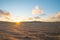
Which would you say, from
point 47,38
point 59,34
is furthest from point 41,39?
point 59,34

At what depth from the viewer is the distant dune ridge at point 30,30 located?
313 centimetres

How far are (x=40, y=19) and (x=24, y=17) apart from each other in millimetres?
285

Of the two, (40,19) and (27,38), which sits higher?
(40,19)

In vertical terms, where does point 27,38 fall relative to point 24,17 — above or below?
below

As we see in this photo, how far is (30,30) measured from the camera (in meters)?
3.17

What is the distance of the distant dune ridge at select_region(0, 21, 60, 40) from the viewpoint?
313 cm

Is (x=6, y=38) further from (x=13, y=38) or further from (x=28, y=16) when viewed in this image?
(x=28, y=16)

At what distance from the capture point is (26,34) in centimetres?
316

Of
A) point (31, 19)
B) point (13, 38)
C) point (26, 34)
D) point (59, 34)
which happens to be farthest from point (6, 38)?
point (59, 34)

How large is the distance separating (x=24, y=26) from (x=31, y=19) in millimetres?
173

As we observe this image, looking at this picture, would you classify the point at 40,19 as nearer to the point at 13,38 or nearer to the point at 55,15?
the point at 55,15

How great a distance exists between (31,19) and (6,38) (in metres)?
0.54

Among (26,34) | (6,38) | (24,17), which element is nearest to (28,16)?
(24,17)

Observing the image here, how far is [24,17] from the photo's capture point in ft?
10.4
